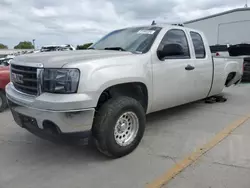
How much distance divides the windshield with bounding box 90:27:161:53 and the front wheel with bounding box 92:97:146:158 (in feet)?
3.35

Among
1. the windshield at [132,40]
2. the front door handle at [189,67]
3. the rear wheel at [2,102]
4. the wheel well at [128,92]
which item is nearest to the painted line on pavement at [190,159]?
the wheel well at [128,92]

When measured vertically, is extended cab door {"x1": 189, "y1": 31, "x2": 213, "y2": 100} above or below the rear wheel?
above

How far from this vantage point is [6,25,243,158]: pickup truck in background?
128 inches

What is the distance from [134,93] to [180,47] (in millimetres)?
1333

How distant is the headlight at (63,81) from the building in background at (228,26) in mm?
14974

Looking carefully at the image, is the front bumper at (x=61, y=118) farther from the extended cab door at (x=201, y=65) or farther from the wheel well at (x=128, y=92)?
the extended cab door at (x=201, y=65)

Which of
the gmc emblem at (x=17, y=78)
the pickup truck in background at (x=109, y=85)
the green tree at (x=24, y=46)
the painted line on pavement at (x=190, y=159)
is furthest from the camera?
the green tree at (x=24, y=46)

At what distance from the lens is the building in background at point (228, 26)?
52.6 feet

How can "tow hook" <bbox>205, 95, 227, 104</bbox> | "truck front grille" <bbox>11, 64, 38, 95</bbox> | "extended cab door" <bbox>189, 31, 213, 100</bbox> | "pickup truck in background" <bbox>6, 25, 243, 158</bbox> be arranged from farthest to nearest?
"tow hook" <bbox>205, 95, 227, 104</bbox>, "extended cab door" <bbox>189, 31, 213, 100</bbox>, "truck front grille" <bbox>11, 64, 38, 95</bbox>, "pickup truck in background" <bbox>6, 25, 243, 158</bbox>

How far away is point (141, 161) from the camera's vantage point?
12.1 feet

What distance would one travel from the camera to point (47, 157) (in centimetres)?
391

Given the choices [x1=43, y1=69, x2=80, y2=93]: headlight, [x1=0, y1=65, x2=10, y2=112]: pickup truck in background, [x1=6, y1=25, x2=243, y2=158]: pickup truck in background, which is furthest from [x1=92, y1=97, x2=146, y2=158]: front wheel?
[x1=0, y1=65, x2=10, y2=112]: pickup truck in background

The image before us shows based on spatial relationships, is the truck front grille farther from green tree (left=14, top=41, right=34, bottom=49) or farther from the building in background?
green tree (left=14, top=41, right=34, bottom=49)

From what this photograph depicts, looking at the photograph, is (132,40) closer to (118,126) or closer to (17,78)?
(118,126)
